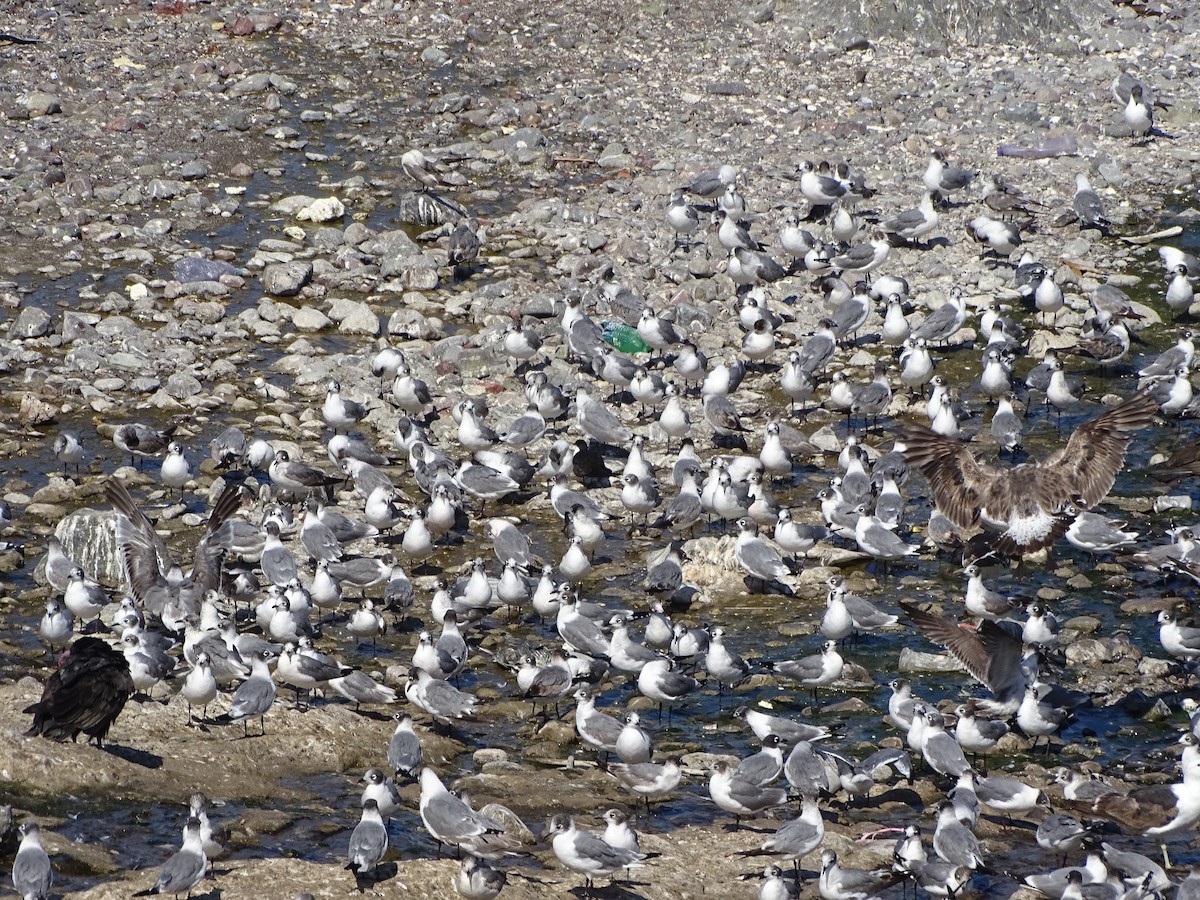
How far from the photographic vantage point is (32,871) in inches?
339

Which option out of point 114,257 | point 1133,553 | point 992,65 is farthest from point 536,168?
point 1133,553

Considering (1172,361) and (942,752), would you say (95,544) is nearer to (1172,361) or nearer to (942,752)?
(942,752)

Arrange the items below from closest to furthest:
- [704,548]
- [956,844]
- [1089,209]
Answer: [956,844] → [704,548] → [1089,209]

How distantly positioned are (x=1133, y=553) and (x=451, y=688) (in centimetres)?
704

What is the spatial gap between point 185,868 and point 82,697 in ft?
7.04

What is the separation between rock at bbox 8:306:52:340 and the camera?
60.8 ft

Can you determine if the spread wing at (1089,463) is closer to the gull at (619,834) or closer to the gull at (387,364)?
the gull at (619,834)

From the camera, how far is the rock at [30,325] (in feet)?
60.8

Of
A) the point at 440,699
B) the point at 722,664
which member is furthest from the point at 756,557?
the point at 440,699

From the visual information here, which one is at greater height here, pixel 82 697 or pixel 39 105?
pixel 82 697

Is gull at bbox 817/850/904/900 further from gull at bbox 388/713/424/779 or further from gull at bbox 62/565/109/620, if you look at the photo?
gull at bbox 62/565/109/620

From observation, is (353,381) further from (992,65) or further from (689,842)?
(992,65)

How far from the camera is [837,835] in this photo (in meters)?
Answer: 11.3

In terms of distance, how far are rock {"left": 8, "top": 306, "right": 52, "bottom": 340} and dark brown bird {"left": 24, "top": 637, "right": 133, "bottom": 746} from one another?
8.61 m
